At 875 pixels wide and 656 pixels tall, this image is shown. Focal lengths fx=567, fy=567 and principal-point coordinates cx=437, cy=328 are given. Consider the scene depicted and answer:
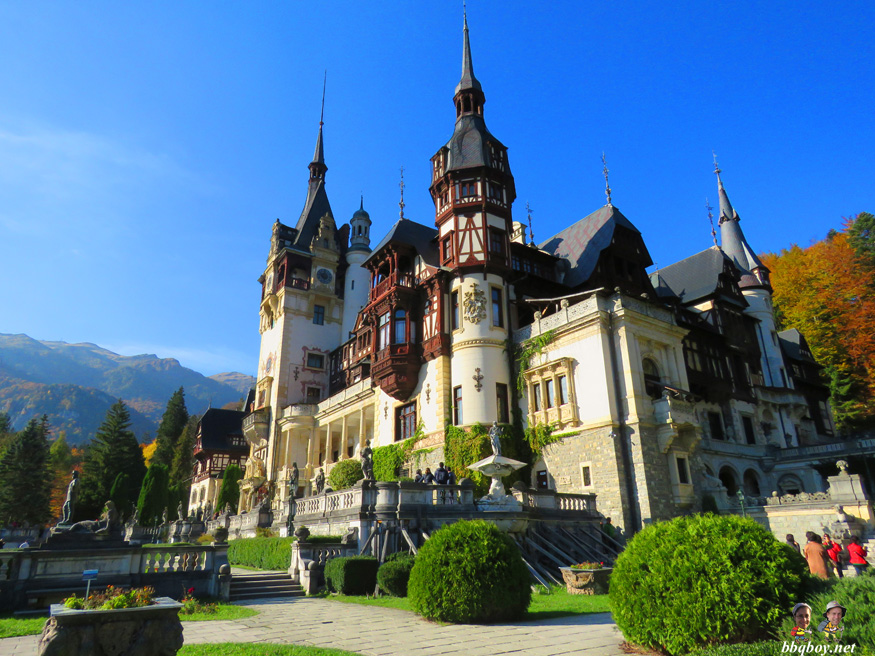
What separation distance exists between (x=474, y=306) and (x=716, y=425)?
17.5 m

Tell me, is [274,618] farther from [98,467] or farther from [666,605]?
[98,467]

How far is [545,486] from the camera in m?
29.6

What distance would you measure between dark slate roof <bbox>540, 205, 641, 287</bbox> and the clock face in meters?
24.8

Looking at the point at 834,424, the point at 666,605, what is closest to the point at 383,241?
the point at 666,605

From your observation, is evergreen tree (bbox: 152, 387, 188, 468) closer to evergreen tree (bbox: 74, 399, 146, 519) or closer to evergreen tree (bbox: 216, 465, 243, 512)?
evergreen tree (bbox: 74, 399, 146, 519)

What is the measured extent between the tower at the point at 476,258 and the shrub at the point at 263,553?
1279cm

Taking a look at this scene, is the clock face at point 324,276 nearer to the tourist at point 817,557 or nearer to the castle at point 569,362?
the castle at point 569,362

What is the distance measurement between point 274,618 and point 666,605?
338 inches

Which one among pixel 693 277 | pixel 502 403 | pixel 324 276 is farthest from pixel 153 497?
pixel 693 277

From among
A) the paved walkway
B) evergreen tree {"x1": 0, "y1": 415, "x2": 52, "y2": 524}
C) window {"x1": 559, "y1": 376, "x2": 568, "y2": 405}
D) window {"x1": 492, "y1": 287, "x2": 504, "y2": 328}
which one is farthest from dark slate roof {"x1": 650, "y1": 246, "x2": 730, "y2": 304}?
evergreen tree {"x1": 0, "y1": 415, "x2": 52, "y2": 524}

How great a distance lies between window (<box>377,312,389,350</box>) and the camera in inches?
1479

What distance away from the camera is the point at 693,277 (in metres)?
43.3

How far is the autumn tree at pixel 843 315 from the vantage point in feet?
150

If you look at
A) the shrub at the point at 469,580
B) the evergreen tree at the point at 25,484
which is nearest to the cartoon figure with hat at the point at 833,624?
the shrub at the point at 469,580
